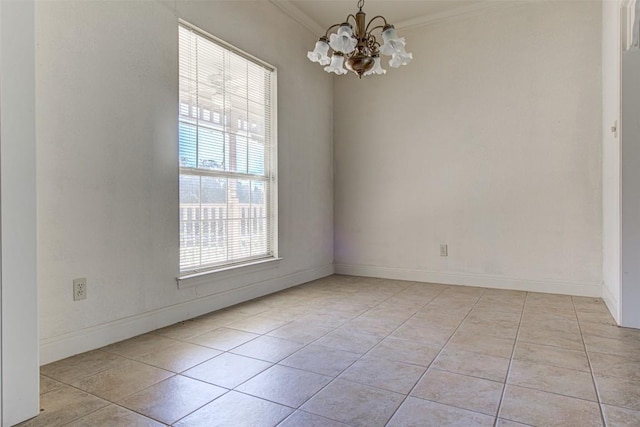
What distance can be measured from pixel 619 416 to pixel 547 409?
259mm

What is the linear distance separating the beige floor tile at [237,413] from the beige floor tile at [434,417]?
0.46 metres

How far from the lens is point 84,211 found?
2227 mm

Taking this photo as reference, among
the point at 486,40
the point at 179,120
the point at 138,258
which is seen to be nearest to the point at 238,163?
the point at 179,120

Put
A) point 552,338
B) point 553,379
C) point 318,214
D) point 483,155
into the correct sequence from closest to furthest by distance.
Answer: point 553,379, point 552,338, point 483,155, point 318,214

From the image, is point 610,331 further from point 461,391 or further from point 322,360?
point 322,360

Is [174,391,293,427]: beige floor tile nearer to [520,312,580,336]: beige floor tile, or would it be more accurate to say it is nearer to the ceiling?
[520,312,580,336]: beige floor tile

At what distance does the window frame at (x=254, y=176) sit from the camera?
289 centimetres

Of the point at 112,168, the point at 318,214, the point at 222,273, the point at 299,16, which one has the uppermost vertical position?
the point at 299,16

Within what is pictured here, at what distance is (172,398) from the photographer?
5.58 feet

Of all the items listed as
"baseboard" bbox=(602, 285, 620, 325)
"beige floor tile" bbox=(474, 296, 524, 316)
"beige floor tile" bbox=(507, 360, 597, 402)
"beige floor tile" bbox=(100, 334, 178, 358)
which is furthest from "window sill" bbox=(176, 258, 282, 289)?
"baseboard" bbox=(602, 285, 620, 325)

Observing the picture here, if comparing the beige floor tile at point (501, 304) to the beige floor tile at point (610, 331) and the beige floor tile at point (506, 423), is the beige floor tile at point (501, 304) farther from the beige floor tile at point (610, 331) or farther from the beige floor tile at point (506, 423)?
the beige floor tile at point (506, 423)

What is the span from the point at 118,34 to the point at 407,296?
3075 mm

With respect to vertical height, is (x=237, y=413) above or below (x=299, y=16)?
below

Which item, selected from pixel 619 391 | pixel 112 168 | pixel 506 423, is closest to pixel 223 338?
pixel 112 168
